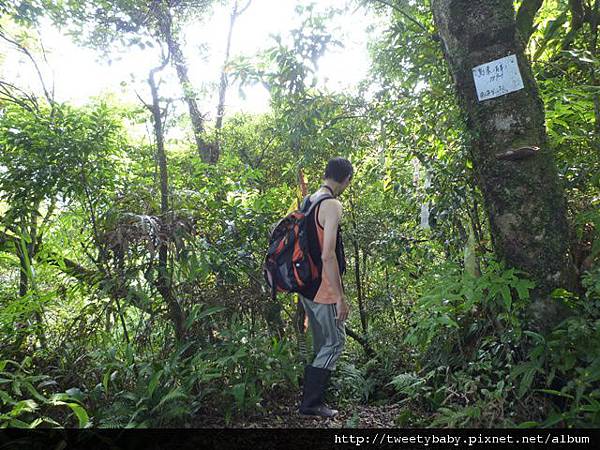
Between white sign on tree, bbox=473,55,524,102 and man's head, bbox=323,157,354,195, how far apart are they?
1119mm

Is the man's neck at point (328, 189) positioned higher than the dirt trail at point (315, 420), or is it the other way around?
the man's neck at point (328, 189)

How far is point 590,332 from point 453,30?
224 centimetres

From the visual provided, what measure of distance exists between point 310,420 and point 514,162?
8.10 ft

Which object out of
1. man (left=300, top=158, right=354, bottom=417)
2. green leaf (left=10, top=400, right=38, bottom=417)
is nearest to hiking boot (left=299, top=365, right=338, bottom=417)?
man (left=300, top=158, right=354, bottom=417)

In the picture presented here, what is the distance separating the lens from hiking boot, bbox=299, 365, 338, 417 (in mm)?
3426

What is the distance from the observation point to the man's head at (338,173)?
355 centimetres

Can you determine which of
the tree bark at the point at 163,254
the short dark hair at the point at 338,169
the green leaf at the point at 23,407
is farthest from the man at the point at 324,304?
the green leaf at the point at 23,407

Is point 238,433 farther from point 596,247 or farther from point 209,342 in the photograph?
point 596,247

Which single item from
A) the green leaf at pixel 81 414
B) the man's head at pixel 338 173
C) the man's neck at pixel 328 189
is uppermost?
the man's head at pixel 338 173

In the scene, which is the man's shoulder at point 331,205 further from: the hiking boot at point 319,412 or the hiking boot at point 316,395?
the hiking boot at point 319,412

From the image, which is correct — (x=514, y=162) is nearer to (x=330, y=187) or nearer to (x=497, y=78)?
(x=497, y=78)

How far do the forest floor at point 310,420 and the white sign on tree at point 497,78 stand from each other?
2480mm

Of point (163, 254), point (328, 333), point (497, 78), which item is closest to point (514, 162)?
point (497, 78)

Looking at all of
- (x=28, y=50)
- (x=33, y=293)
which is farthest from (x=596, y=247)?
(x=28, y=50)
